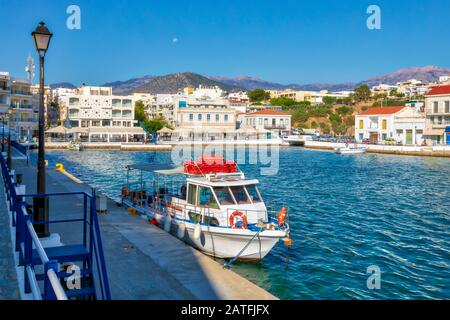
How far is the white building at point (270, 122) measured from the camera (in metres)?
117

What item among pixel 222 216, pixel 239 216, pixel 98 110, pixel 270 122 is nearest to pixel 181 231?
pixel 222 216

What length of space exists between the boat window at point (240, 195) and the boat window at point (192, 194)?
1659 millimetres

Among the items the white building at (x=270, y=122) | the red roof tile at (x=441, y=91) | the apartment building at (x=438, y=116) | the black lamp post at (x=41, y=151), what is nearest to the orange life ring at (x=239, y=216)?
the black lamp post at (x=41, y=151)

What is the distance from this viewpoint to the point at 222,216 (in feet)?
56.4

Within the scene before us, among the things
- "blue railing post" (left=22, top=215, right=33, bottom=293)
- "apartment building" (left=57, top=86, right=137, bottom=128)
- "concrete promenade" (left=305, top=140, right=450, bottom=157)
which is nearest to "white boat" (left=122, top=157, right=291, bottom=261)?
"blue railing post" (left=22, top=215, right=33, bottom=293)

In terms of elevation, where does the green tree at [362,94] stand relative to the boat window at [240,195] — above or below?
above

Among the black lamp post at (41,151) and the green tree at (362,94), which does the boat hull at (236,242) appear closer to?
the black lamp post at (41,151)

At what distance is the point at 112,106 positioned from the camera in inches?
4215

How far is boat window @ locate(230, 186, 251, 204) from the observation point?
17872mm

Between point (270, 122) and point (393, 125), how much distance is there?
122 feet

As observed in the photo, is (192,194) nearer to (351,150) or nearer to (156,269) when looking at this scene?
(156,269)

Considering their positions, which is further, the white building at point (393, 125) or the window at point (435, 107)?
the white building at point (393, 125)

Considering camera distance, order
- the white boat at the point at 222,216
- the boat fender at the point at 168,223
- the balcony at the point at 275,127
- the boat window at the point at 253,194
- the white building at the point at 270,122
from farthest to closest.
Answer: the balcony at the point at 275,127 < the white building at the point at 270,122 < the boat fender at the point at 168,223 < the boat window at the point at 253,194 < the white boat at the point at 222,216
